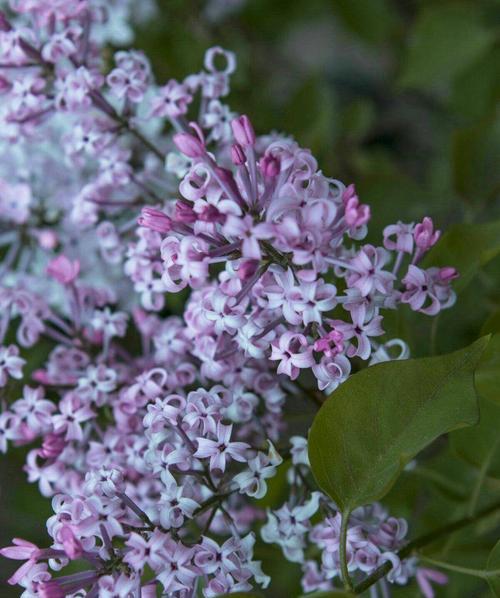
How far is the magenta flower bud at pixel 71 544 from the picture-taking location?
0.54 metres

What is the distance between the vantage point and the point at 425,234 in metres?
0.59

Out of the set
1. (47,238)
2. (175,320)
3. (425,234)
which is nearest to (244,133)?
(425,234)

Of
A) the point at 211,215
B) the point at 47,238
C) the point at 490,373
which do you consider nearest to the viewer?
the point at 211,215

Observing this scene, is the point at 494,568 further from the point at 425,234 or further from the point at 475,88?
the point at 475,88

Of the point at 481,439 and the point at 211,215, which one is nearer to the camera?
the point at 211,215

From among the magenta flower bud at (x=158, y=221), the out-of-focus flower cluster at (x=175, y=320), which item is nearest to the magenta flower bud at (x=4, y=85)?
the out-of-focus flower cluster at (x=175, y=320)

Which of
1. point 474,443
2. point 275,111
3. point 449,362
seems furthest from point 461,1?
point 449,362

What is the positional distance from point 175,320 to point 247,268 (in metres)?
0.25

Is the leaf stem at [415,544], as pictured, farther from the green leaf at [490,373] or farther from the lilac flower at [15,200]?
the lilac flower at [15,200]

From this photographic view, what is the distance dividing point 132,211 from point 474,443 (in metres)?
0.41

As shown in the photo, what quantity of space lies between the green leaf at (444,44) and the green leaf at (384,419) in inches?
28.9

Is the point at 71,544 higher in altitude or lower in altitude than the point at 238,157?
lower

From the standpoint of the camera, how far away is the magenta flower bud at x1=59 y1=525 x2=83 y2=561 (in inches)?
21.3

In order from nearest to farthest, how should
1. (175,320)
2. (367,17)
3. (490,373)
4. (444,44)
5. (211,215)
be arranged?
(211,215) < (490,373) < (175,320) < (444,44) < (367,17)
